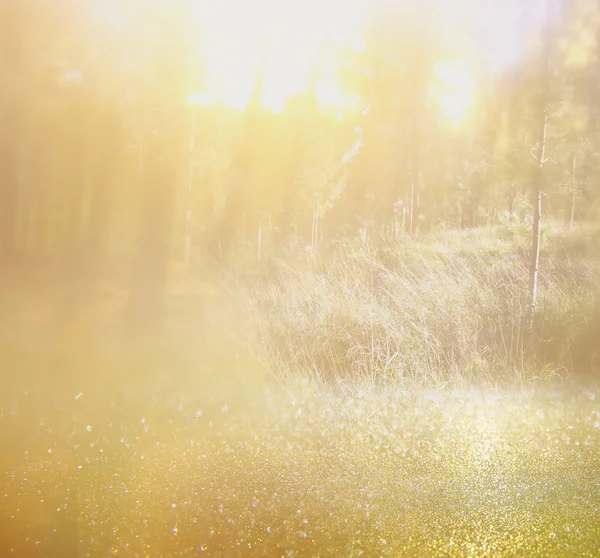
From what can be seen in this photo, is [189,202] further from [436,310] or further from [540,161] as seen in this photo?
[540,161]

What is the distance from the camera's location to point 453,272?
111 inches

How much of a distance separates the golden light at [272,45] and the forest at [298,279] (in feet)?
0.04

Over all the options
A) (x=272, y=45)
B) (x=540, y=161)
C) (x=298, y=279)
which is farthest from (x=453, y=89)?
(x=298, y=279)

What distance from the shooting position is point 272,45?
8.26ft

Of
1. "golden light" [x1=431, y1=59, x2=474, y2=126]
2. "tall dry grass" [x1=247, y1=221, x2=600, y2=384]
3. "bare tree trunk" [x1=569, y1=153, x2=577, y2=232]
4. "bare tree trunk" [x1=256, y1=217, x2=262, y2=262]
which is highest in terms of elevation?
"golden light" [x1=431, y1=59, x2=474, y2=126]

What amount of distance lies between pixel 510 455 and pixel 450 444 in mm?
315

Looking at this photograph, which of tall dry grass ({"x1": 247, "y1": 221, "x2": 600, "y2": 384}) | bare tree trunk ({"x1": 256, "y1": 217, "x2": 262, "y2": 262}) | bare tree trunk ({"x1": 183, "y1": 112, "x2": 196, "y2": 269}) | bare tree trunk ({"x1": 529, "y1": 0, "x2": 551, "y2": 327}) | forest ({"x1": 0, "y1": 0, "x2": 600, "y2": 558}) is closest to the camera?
forest ({"x1": 0, "y1": 0, "x2": 600, "y2": 558})

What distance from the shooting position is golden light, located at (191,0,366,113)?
2.42 meters

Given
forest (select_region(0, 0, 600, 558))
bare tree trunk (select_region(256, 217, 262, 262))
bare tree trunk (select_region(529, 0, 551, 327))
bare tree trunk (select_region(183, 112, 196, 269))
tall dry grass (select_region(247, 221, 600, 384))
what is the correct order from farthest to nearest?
bare tree trunk (select_region(529, 0, 551, 327)) → tall dry grass (select_region(247, 221, 600, 384)) → bare tree trunk (select_region(256, 217, 262, 262)) → bare tree trunk (select_region(183, 112, 196, 269)) → forest (select_region(0, 0, 600, 558))

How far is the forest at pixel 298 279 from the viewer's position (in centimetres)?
221

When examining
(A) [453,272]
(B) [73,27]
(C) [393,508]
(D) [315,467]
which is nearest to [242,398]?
(D) [315,467]

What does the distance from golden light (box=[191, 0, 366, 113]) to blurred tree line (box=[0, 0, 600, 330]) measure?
53 millimetres

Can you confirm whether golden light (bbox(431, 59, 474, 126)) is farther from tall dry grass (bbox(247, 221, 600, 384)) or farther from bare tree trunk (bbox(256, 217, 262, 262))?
bare tree trunk (bbox(256, 217, 262, 262))

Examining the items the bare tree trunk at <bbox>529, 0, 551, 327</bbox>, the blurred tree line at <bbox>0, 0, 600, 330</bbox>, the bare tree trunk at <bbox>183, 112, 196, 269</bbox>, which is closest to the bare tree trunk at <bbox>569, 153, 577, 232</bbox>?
the blurred tree line at <bbox>0, 0, 600, 330</bbox>
